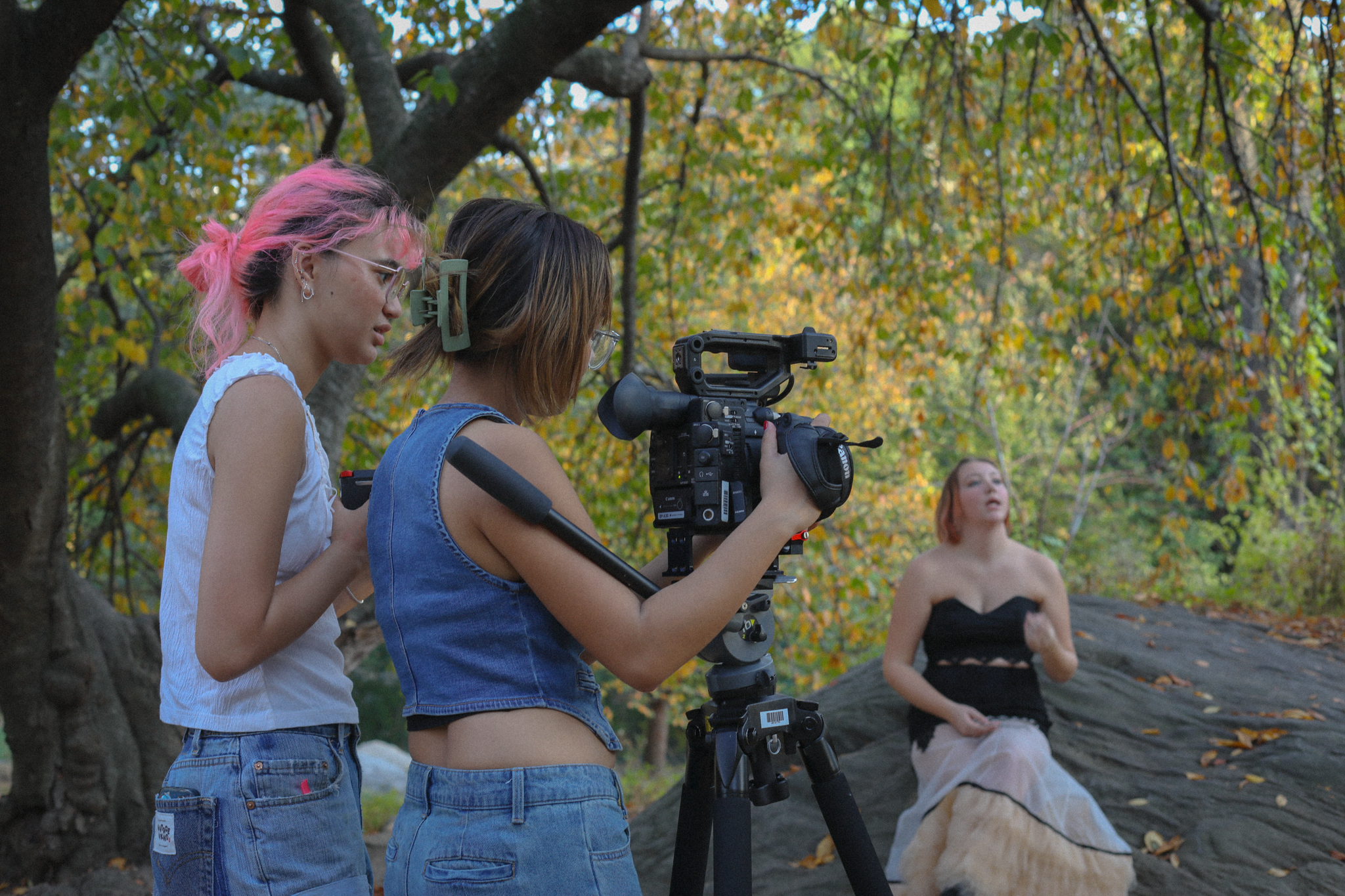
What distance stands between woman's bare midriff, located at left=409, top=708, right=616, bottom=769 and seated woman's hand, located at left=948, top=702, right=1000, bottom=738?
2.32 m

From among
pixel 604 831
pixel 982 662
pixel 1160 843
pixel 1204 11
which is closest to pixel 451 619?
pixel 604 831

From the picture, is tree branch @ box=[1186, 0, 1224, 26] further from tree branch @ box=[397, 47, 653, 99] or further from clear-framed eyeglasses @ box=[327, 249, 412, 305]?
clear-framed eyeglasses @ box=[327, 249, 412, 305]

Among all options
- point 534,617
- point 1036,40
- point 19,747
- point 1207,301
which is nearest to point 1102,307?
point 1207,301

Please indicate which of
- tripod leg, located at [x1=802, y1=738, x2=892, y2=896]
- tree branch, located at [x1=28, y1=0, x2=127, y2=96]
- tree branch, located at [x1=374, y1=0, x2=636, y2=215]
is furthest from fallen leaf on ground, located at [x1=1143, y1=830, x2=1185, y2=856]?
tree branch, located at [x1=28, y1=0, x2=127, y2=96]

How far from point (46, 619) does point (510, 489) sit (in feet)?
10.5

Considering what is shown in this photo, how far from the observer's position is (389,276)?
4.80 feet

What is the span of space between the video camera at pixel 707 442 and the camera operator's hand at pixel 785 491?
1 centimetres

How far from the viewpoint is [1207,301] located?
4113 mm

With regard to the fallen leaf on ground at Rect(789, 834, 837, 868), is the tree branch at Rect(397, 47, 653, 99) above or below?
above

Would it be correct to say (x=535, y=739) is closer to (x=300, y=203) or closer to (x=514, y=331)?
(x=514, y=331)

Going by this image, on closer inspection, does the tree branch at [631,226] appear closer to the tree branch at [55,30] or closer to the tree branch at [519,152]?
the tree branch at [519,152]

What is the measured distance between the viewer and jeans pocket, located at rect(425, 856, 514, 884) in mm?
1077

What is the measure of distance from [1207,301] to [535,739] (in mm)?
3952

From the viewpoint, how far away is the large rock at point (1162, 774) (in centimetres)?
309
